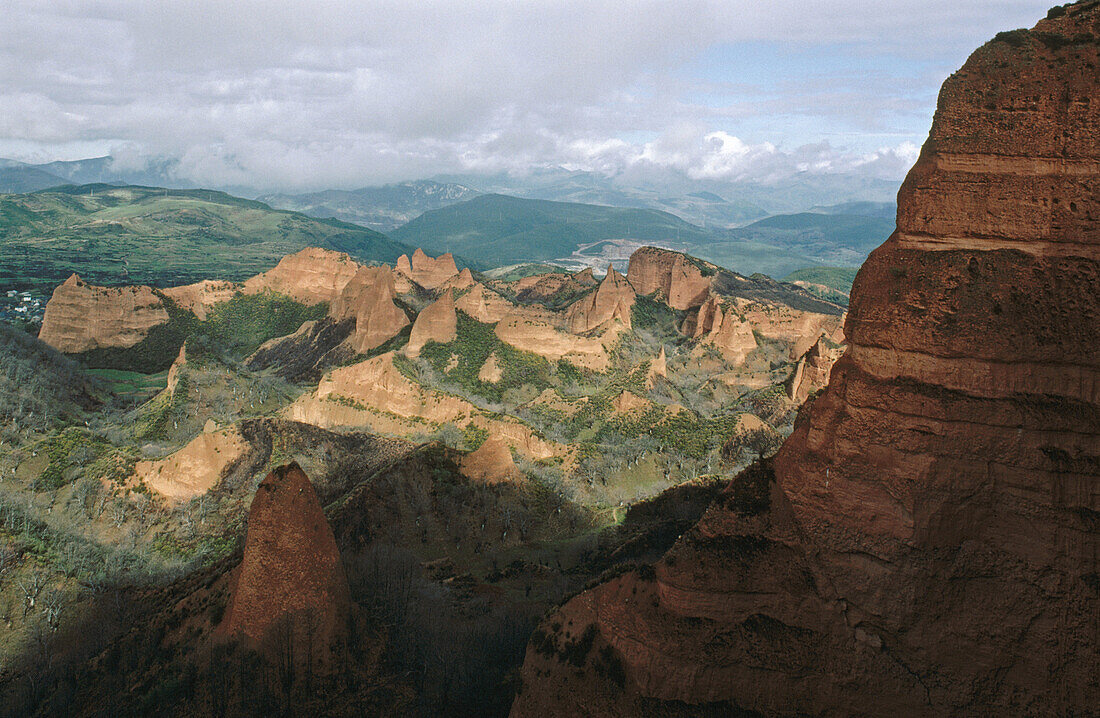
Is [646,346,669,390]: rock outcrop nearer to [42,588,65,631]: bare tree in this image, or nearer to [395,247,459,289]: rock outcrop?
[395,247,459,289]: rock outcrop

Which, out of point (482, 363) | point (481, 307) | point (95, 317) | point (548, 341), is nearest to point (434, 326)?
point (482, 363)

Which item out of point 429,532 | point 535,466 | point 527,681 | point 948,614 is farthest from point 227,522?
point 948,614

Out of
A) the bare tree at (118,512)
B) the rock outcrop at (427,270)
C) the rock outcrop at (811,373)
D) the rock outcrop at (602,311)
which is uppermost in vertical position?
the rock outcrop at (427,270)

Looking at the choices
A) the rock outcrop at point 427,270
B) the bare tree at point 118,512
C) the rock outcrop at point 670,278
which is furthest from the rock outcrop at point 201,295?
the rock outcrop at point 670,278

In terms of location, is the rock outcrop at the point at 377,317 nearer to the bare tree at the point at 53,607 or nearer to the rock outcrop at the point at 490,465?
the rock outcrop at the point at 490,465

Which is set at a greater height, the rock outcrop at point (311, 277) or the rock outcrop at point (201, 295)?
the rock outcrop at point (311, 277)

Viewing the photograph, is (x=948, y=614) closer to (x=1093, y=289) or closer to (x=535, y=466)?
(x=1093, y=289)
